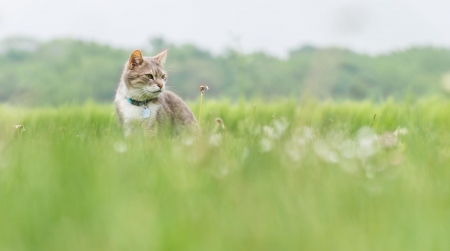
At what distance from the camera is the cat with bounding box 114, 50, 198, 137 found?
464 centimetres

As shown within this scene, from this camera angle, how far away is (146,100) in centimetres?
479

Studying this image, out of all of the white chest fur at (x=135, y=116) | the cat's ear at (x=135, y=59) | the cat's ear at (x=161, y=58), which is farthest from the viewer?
the cat's ear at (x=161, y=58)

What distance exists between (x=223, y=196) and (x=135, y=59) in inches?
123

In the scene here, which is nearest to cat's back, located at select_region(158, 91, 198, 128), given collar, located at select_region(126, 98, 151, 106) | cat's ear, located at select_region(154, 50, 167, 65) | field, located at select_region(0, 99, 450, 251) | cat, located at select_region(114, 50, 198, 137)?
cat, located at select_region(114, 50, 198, 137)

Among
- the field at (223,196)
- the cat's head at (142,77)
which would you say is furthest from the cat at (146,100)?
the field at (223,196)

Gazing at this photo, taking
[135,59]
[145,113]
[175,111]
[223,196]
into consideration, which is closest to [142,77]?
[135,59]

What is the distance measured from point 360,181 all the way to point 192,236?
0.94 m

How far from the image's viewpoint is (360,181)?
2152mm

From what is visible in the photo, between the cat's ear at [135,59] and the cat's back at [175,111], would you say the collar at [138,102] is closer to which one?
the cat's back at [175,111]

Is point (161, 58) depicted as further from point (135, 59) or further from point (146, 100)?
point (146, 100)

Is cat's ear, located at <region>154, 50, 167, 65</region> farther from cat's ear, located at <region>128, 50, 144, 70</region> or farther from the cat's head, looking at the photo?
cat's ear, located at <region>128, 50, 144, 70</region>

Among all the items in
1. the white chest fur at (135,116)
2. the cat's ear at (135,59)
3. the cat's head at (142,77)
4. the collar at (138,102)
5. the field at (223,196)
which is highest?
the cat's ear at (135,59)

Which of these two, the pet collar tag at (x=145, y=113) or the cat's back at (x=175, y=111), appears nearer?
the pet collar tag at (x=145, y=113)

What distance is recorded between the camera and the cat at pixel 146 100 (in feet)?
15.2
